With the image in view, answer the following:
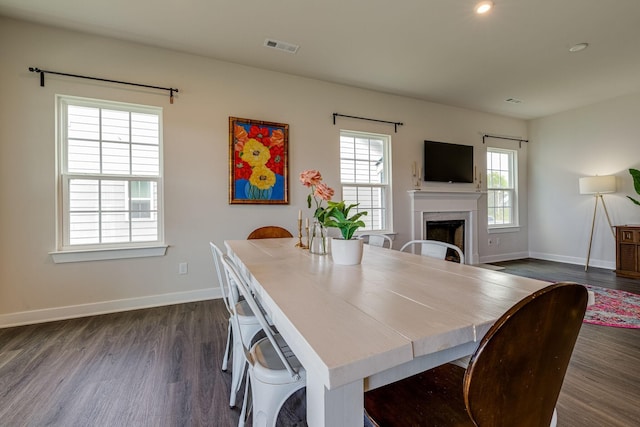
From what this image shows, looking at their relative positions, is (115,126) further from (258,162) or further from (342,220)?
(342,220)

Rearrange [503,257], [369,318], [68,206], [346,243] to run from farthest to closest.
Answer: [503,257] < [68,206] < [346,243] < [369,318]

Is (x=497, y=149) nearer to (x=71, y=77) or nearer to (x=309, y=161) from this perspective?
(x=309, y=161)

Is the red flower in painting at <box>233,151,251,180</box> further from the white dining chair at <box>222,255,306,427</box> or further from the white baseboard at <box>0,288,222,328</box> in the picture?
the white dining chair at <box>222,255,306,427</box>

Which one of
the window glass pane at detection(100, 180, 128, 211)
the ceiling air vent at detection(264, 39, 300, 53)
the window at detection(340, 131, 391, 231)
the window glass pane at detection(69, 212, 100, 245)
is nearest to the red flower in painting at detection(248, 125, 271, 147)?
the ceiling air vent at detection(264, 39, 300, 53)

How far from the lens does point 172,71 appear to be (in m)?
3.16

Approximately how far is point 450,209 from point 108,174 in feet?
15.7

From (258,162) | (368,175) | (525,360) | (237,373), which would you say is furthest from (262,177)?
(525,360)

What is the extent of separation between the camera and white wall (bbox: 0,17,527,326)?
2629mm

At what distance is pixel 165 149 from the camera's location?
123 inches

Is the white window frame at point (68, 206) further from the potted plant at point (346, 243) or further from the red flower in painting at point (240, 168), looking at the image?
the potted plant at point (346, 243)

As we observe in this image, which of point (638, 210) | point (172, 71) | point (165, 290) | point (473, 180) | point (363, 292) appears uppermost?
point (172, 71)

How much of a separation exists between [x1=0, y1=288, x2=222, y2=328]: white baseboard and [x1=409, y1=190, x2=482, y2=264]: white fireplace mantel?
3112mm

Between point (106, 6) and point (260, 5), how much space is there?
1296mm

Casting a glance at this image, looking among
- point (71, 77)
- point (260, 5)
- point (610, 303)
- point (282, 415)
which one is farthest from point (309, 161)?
point (610, 303)
